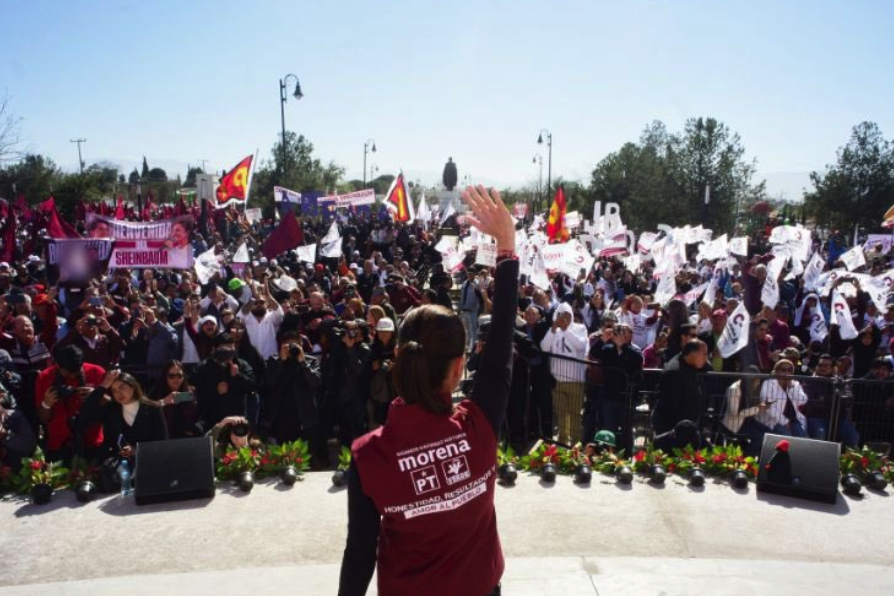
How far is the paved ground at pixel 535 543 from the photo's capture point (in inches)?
177

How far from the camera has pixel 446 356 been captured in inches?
85.1

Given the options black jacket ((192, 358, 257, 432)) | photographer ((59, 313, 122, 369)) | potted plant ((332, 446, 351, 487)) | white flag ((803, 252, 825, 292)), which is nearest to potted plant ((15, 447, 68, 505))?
black jacket ((192, 358, 257, 432))

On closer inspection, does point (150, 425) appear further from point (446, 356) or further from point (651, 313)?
point (651, 313)

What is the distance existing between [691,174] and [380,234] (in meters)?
22.4

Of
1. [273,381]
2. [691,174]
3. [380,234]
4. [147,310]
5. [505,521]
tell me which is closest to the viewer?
[505,521]

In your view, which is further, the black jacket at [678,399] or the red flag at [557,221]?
the red flag at [557,221]

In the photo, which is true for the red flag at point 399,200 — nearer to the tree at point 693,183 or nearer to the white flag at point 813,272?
the white flag at point 813,272

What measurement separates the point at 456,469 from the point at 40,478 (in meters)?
4.86

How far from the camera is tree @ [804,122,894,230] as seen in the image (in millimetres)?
40281

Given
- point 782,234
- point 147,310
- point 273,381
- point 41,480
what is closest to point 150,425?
point 41,480

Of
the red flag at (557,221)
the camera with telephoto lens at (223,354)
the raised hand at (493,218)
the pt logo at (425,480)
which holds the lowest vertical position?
the camera with telephoto lens at (223,354)

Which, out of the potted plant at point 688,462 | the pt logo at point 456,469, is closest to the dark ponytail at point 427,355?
the pt logo at point 456,469

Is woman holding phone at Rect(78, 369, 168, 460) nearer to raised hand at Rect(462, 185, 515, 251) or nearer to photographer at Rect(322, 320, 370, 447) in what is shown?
photographer at Rect(322, 320, 370, 447)

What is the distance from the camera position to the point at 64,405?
647cm
